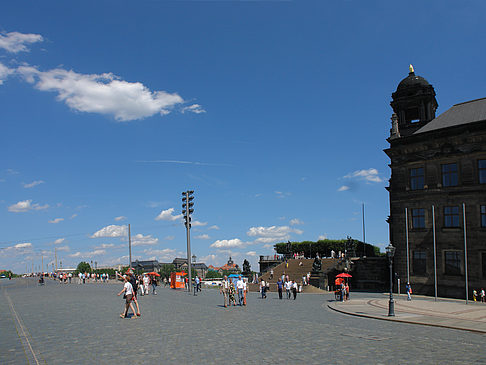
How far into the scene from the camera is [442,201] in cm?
3675

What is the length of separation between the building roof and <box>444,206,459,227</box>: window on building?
7134 mm

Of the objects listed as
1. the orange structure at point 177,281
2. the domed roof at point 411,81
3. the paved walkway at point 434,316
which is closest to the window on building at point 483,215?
the paved walkway at point 434,316

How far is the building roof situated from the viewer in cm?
3694

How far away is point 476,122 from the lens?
34719 mm

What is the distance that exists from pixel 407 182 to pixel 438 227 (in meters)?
4.94

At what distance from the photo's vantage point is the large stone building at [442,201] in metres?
34.7

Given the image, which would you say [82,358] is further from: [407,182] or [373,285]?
[373,285]

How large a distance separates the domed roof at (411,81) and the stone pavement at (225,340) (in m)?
33.2

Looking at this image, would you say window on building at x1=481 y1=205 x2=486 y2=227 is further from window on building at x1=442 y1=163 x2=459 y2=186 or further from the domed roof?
the domed roof

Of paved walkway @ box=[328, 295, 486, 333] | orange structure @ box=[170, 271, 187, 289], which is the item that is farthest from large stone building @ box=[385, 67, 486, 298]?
orange structure @ box=[170, 271, 187, 289]

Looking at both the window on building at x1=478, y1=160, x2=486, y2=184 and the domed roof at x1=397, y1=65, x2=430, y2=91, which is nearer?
the window on building at x1=478, y1=160, x2=486, y2=184

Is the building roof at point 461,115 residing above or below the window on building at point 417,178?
above

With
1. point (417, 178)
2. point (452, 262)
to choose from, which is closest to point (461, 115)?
point (417, 178)

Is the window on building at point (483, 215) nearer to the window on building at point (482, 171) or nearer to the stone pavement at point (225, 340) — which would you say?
the window on building at point (482, 171)
